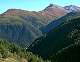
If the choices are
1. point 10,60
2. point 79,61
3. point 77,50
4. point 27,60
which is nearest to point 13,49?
point 27,60

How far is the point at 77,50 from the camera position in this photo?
198375 millimetres

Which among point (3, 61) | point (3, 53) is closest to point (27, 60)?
point (3, 53)

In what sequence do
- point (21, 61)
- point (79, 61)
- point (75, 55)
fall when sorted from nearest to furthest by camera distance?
point (21, 61) < point (79, 61) < point (75, 55)

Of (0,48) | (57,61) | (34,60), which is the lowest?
(57,61)

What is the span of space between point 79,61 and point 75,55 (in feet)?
46.4

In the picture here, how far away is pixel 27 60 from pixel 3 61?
1166 inches

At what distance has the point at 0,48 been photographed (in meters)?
106

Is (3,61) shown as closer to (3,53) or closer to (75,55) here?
(3,53)

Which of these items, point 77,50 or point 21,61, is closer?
point 21,61

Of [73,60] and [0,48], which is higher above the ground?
[0,48]

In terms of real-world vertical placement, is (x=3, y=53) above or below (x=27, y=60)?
above

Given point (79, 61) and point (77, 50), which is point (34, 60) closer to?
point (79, 61)

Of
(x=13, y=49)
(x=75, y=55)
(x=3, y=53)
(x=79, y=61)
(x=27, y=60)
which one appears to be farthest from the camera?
(x=75, y=55)

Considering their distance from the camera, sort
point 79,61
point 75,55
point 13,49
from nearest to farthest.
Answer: point 13,49 < point 79,61 < point 75,55
